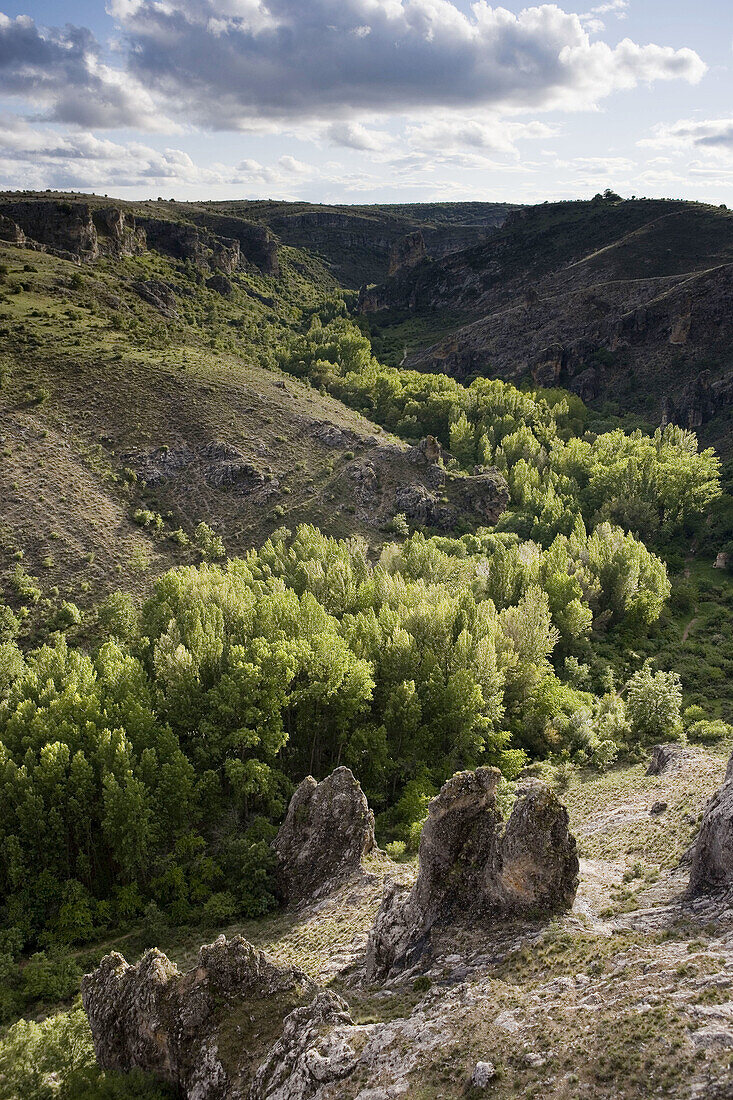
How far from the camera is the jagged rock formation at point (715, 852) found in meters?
22.2

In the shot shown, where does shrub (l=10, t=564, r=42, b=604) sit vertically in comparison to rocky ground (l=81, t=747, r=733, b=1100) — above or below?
below

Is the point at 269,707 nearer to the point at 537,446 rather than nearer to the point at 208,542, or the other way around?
the point at 208,542

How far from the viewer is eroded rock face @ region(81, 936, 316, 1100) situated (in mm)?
21750

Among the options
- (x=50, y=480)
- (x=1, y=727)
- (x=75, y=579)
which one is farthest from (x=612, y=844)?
(x=50, y=480)

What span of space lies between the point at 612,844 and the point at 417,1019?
50.5ft

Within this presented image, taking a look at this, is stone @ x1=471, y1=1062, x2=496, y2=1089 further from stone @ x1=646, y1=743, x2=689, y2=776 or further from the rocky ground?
stone @ x1=646, y1=743, x2=689, y2=776

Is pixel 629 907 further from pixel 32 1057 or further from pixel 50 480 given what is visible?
pixel 50 480

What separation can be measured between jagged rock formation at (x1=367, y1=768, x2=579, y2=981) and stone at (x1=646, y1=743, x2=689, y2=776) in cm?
2064

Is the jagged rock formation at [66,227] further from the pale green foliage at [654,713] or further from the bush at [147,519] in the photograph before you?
the pale green foliage at [654,713]

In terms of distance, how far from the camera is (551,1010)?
19062 mm

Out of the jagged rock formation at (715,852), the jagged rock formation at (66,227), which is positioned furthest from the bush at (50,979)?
the jagged rock formation at (66,227)

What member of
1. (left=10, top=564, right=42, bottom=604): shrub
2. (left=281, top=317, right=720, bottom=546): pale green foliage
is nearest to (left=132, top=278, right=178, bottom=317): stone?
(left=281, top=317, right=720, bottom=546): pale green foliage

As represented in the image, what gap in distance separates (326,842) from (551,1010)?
754 inches

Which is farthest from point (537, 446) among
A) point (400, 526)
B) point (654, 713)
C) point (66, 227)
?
point (66, 227)
